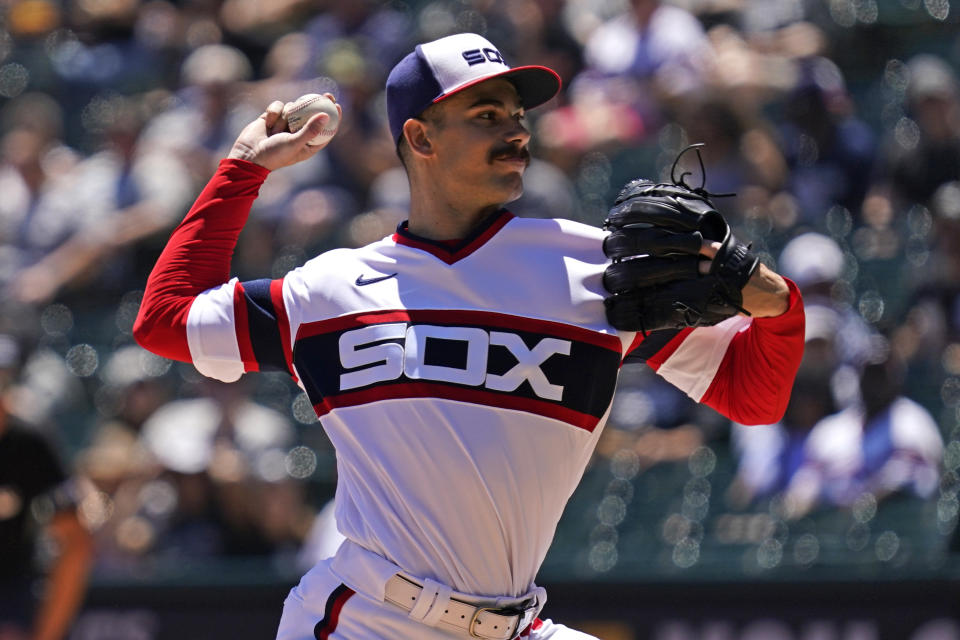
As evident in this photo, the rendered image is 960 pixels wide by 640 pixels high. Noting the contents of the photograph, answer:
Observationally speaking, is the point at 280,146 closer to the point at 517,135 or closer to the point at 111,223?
the point at 517,135

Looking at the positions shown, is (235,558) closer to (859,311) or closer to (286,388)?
(286,388)

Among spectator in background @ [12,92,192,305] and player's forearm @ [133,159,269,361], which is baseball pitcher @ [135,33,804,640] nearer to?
player's forearm @ [133,159,269,361]

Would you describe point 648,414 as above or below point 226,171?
below

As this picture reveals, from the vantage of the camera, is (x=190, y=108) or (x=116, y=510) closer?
(x=116, y=510)

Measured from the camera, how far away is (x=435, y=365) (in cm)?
308

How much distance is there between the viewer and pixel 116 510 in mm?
7297

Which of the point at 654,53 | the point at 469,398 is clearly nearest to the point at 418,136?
the point at 469,398

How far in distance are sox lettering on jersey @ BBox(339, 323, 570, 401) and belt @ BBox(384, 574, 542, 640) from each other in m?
0.45

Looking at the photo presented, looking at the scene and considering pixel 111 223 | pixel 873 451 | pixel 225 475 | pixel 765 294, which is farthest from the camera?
pixel 111 223

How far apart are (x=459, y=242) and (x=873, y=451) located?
332 centimetres

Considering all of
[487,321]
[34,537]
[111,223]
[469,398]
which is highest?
[487,321]

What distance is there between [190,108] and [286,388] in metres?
2.47

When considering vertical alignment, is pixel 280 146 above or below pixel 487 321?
above

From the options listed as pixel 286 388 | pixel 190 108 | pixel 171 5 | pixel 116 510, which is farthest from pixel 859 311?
pixel 171 5
